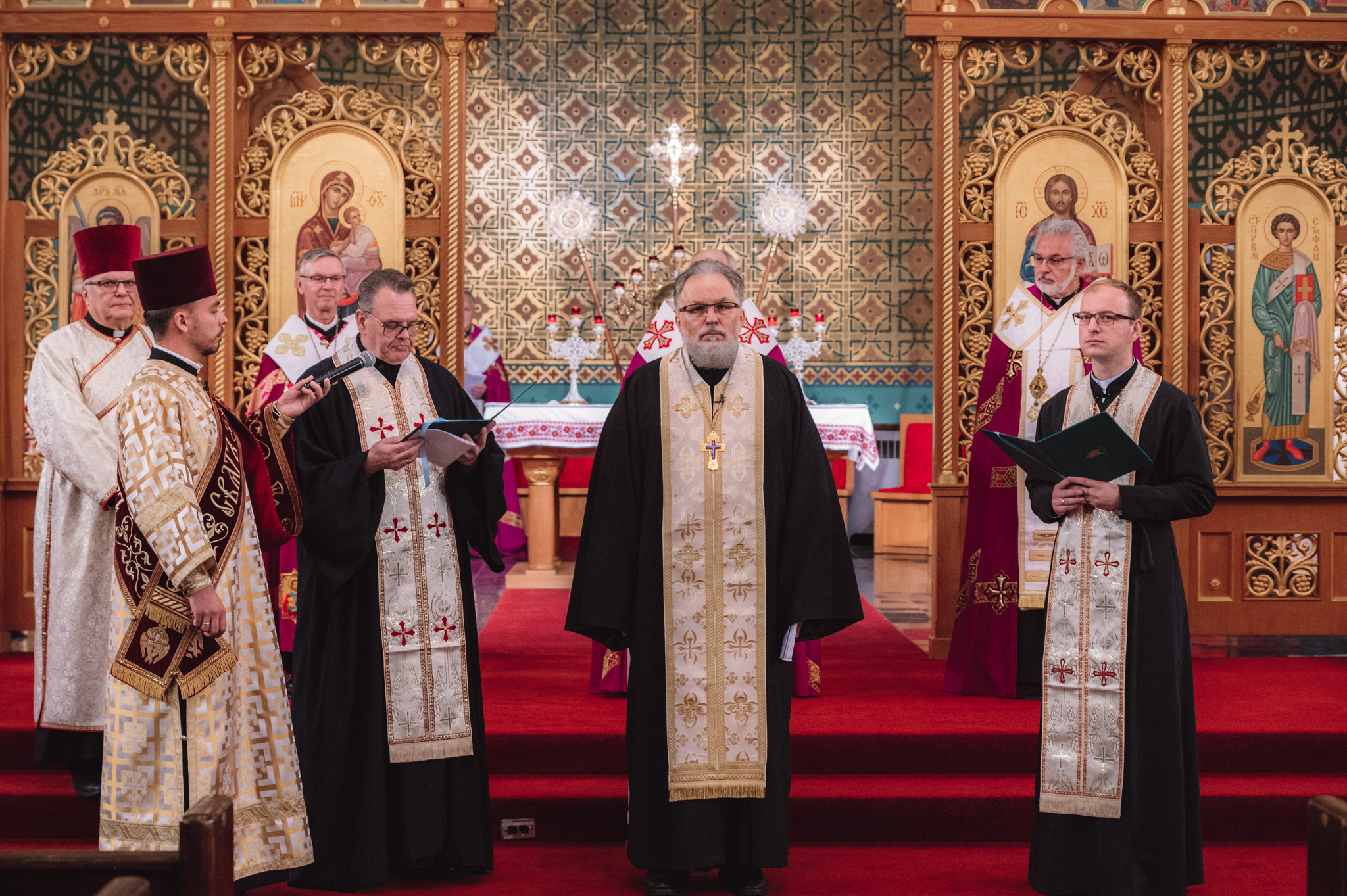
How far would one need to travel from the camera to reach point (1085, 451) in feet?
10.7

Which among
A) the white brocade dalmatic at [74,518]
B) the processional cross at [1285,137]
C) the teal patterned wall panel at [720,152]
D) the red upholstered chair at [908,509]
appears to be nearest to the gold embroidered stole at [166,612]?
the white brocade dalmatic at [74,518]

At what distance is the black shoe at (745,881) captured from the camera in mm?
3418

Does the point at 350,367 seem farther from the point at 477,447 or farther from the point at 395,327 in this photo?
the point at 477,447

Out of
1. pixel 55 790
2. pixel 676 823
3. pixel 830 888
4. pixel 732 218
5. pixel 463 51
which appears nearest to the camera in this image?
pixel 676 823

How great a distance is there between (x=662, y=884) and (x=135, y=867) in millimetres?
2170

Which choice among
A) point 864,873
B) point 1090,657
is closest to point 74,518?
point 864,873

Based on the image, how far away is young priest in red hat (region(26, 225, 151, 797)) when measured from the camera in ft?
13.3

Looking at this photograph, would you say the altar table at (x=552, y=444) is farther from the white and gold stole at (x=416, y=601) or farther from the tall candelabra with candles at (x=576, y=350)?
the white and gold stole at (x=416, y=601)

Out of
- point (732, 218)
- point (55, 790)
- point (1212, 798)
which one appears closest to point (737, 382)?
point (1212, 798)

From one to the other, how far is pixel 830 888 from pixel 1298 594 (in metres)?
3.65

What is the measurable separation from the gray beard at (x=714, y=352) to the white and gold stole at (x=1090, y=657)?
1.03 meters

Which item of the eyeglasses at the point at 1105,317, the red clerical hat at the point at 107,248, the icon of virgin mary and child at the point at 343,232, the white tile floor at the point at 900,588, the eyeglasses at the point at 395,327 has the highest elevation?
the icon of virgin mary and child at the point at 343,232

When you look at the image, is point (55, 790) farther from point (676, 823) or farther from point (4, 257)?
point (4, 257)

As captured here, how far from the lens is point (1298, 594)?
236 inches
